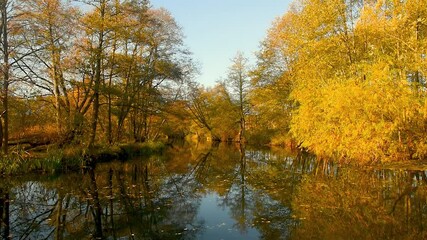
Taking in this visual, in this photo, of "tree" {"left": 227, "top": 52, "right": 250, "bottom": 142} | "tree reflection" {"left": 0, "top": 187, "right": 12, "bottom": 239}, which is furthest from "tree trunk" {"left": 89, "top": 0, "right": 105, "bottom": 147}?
"tree" {"left": 227, "top": 52, "right": 250, "bottom": 142}

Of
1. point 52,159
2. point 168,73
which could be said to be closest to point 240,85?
point 168,73

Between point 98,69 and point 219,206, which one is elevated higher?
point 98,69

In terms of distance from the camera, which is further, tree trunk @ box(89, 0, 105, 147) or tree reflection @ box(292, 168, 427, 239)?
tree trunk @ box(89, 0, 105, 147)

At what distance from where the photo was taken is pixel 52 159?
60.4 ft

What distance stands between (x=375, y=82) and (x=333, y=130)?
387 cm

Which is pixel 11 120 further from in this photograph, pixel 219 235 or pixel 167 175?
pixel 219 235

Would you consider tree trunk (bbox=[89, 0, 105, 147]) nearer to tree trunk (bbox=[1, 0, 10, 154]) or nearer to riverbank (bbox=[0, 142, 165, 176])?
riverbank (bbox=[0, 142, 165, 176])

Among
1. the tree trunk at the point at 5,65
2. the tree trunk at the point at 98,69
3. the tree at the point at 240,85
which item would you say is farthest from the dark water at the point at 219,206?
the tree at the point at 240,85

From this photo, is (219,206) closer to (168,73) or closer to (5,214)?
(5,214)

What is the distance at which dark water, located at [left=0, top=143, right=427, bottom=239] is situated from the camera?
8883mm

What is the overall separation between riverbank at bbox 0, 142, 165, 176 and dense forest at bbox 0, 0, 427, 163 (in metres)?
0.73

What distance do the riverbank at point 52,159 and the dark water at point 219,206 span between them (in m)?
0.89

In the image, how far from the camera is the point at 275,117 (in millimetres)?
40031

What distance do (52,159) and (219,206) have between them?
10.6 meters
